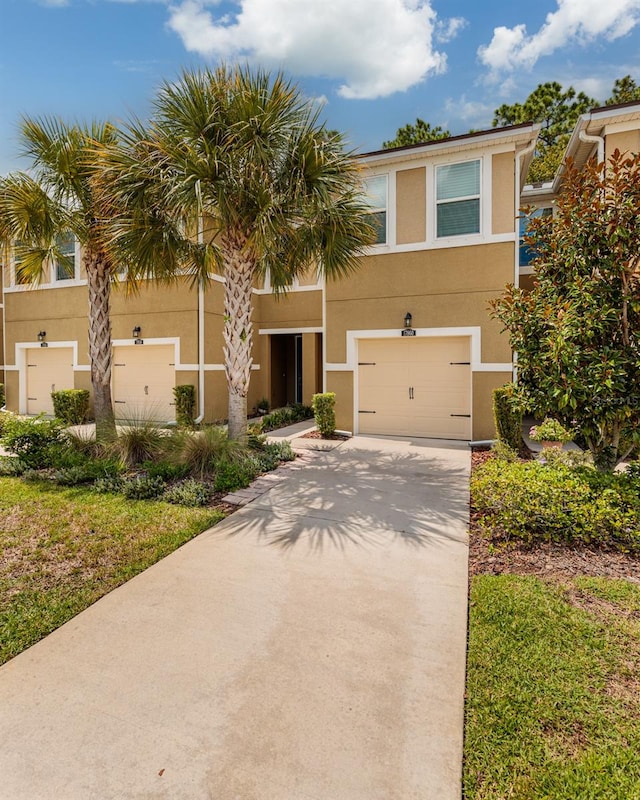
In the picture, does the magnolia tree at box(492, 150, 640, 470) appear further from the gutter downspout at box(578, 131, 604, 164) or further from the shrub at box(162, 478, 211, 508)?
the gutter downspout at box(578, 131, 604, 164)

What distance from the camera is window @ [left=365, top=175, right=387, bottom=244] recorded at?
34.1 ft

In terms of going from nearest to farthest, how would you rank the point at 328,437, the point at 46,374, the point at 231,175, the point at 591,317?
the point at 591,317
the point at 231,175
the point at 328,437
the point at 46,374

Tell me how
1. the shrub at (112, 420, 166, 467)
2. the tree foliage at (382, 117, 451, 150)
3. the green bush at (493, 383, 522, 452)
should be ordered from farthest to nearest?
the tree foliage at (382, 117, 451, 150) → the green bush at (493, 383, 522, 452) → the shrub at (112, 420, 166, 467)

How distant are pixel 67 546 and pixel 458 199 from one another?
32.7 ft

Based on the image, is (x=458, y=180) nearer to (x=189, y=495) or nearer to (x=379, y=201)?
(x=379, y=201)

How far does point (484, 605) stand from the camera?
348cm

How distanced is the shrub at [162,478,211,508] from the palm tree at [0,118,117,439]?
2.74 metres

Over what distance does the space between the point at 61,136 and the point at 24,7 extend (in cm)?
193

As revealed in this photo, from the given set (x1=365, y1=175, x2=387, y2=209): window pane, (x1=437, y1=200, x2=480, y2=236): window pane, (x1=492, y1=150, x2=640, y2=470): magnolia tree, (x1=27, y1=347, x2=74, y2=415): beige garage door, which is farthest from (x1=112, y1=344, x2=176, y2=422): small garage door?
(x1=492, y1=150, x2=640, y2=470): magnolia tree

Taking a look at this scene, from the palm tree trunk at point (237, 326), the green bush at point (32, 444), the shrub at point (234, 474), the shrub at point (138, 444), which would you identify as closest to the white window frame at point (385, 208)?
the palm tree trunk at point (237, 326)

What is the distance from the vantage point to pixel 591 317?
4820mm

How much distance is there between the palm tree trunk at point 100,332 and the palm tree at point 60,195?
21 millimetres

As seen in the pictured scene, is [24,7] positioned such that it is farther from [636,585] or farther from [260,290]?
[636,585]

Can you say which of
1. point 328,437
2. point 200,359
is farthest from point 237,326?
point 200,359
